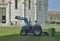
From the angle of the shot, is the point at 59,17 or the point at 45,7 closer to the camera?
the point at 45,7

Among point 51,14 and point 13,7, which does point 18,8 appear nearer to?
point 13,7

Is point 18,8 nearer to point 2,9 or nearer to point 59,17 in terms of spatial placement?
point 2,9

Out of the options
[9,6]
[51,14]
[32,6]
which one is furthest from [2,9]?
[51,14]

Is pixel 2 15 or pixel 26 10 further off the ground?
pixel 26 10

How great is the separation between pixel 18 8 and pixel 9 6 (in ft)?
7.83

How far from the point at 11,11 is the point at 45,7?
31.5 ft

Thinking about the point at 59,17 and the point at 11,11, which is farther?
the point at 59,17

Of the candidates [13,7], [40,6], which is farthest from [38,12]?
[13,7]

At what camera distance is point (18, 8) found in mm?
63531

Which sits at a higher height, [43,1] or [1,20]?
[43,1]

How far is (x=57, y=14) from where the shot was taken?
352 feet

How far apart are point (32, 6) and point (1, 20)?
8828 millimetres

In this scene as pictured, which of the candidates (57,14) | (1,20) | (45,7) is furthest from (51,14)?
(1,20)

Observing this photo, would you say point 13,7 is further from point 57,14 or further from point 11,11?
point 57,14
